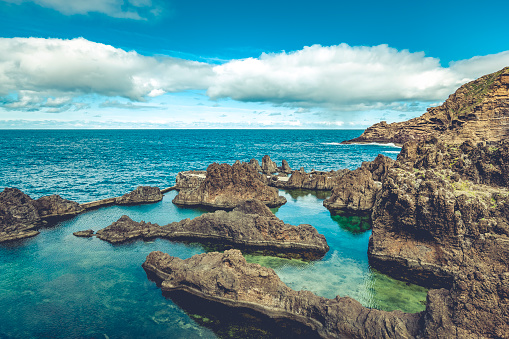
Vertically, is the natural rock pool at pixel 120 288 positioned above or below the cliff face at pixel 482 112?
below

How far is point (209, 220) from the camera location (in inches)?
1357

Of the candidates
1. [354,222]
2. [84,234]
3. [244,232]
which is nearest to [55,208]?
[84,234]

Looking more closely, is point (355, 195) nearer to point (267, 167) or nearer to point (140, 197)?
point (267, 167)

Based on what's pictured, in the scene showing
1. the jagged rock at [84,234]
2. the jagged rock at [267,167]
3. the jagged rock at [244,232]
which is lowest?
the jagged rock at [84,234]

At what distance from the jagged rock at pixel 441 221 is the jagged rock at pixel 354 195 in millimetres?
14782

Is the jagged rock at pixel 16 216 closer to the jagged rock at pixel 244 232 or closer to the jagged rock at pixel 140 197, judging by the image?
the jagged rock at pixel 244 232

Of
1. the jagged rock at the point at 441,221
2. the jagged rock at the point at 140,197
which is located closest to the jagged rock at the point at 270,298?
the jagged rock at the point at 441,221

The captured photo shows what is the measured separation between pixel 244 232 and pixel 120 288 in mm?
13448

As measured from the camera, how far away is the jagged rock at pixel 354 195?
45250mm

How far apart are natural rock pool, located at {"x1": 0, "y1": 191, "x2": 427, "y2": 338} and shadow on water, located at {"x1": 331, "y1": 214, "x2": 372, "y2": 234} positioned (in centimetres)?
109

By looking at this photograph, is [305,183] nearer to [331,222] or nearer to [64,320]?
[331,222]

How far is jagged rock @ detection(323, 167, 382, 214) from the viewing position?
4525 cm

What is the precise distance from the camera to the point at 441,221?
2523 cm

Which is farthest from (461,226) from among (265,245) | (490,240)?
(265,245)
